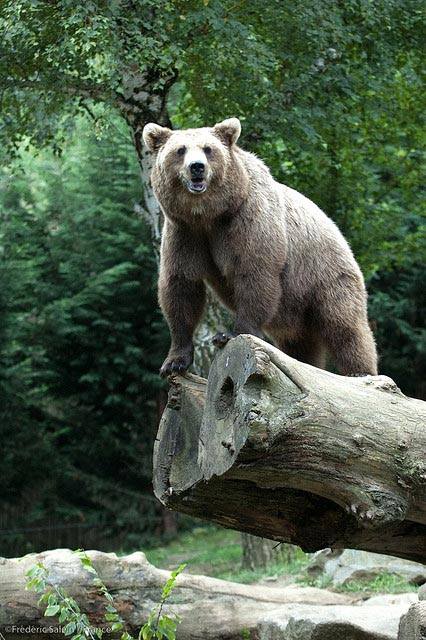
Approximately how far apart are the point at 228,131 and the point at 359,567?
14.5 ft

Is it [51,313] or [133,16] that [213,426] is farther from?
[51,313]

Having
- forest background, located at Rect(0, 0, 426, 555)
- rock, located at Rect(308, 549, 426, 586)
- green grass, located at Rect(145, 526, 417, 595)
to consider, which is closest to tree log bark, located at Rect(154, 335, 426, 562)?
green grass, located at Rect(145, 526, 417, 595)

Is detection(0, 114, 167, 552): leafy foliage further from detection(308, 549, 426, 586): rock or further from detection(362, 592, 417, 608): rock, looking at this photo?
detection(362, 592, 417, 608): rock

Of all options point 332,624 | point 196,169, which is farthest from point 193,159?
point 332,624

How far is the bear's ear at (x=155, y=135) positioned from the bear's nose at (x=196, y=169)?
1.65ft

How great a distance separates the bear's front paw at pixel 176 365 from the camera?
5.18 m

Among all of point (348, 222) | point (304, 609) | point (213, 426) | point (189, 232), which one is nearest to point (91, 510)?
point (348, 222)

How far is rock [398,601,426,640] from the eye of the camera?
4.40 m

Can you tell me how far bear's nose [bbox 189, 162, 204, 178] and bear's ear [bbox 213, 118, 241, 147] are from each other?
380mm

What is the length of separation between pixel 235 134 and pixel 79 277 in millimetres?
7830

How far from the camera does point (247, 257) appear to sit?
517 cm

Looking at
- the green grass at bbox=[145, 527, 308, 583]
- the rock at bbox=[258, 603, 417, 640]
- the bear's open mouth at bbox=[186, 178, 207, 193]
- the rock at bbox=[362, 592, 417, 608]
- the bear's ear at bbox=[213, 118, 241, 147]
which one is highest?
the bear's ear at bbox=[213, 118, 241, 147]

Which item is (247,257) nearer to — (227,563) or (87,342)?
(227,563)

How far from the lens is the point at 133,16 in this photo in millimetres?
8680
